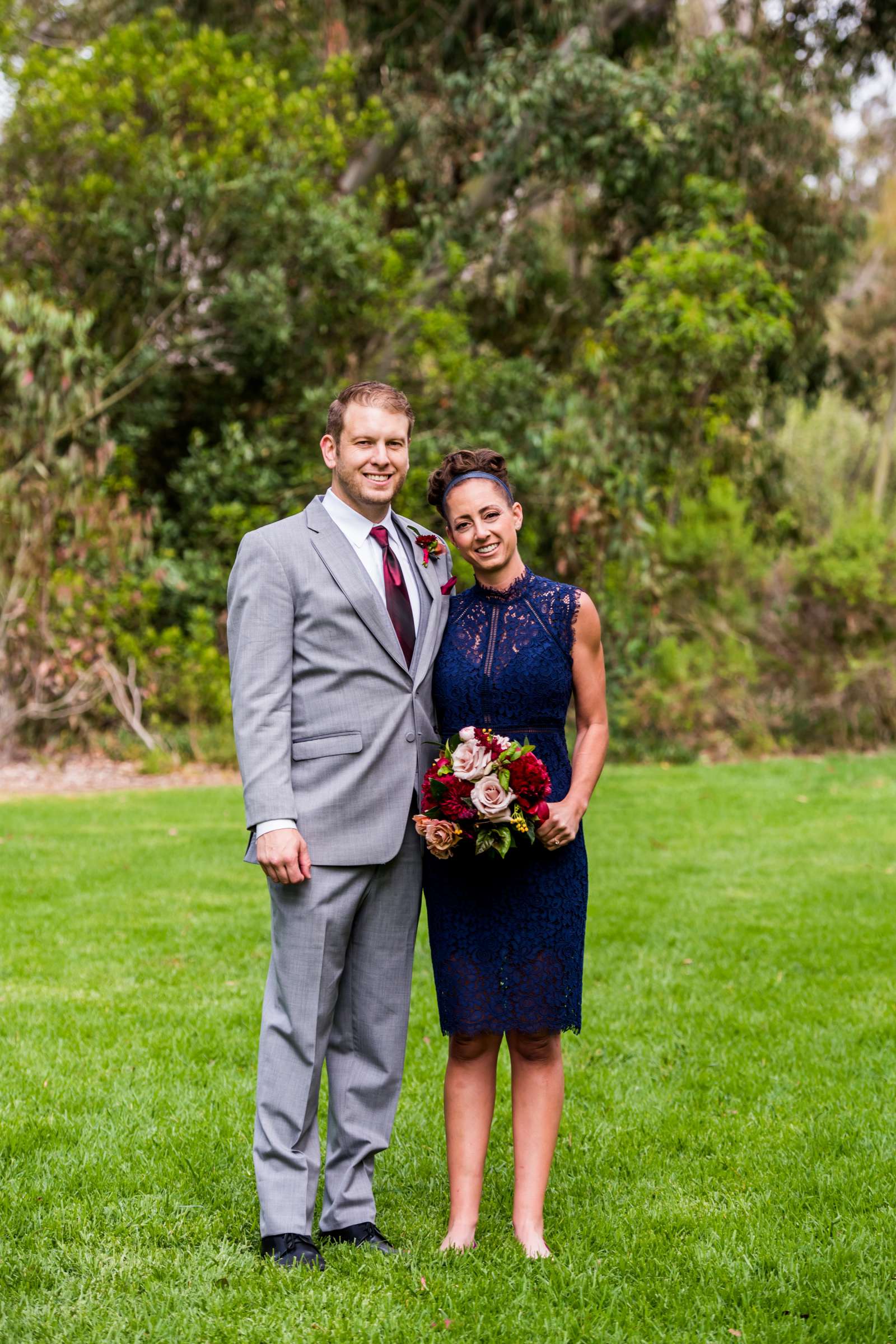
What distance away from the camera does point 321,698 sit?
3.24 meters

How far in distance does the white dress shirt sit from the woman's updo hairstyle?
5.8 inches

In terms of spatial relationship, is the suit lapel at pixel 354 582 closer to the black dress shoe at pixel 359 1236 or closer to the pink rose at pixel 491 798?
the pink rose at pixel 491 798

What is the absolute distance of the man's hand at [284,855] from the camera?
3.12 metres

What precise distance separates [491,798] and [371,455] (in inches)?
36.9

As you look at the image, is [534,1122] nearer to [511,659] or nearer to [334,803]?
[334,803]

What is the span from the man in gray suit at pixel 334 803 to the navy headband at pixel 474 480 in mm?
128

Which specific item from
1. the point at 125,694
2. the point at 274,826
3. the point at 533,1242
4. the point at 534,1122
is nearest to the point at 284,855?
the point at 274,826

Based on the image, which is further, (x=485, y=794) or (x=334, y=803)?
(x=334, y=803)

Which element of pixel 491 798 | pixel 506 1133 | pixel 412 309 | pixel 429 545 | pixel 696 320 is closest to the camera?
pixel 491 798

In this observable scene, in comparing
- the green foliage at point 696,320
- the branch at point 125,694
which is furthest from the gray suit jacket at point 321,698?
the green foliage at point 696,320

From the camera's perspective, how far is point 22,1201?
11.7 ft

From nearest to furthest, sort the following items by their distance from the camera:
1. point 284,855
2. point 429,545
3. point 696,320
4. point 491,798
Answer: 1. point 491,798
2. point 284,855
3. point 429,545
4. point 696,320

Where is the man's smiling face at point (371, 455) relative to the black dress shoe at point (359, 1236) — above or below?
above

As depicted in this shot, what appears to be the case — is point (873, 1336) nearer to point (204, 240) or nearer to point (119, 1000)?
point (119, 1000)
